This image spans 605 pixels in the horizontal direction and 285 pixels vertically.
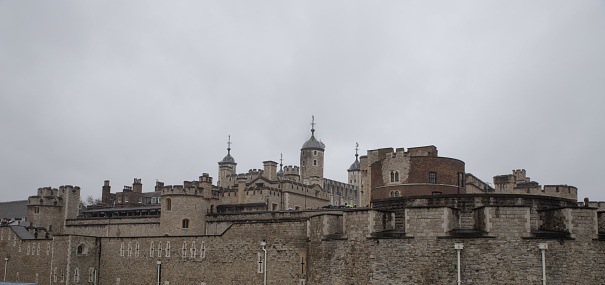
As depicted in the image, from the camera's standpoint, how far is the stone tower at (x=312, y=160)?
94.2m

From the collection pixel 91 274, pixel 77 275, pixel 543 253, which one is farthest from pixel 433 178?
pixel 77 275

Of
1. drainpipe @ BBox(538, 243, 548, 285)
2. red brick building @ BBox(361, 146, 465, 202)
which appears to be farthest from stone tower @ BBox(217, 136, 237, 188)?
drainpipe @ BBox(538, 243, 548, 285)

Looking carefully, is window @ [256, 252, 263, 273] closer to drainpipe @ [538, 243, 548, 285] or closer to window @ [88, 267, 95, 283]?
drainpipe @ [538, 243, 548, 285]

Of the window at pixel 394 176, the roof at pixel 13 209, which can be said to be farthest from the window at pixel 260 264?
the roof at pixel 13 209

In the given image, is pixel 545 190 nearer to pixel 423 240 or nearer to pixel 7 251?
pixel 423 240

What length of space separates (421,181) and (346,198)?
5828cm

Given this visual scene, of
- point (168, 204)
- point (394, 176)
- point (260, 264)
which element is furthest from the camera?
point (168, 204)

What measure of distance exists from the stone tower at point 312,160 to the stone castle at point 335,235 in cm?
2928

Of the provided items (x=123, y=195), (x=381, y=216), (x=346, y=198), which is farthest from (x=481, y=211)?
(x=346, y=198)

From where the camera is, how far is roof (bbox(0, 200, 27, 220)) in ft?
234

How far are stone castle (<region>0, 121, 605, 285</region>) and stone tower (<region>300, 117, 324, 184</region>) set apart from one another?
29.3m

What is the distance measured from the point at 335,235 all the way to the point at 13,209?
58.1 m

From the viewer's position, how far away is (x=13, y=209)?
73125 millimetres

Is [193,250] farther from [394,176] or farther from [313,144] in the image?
[313,144]
